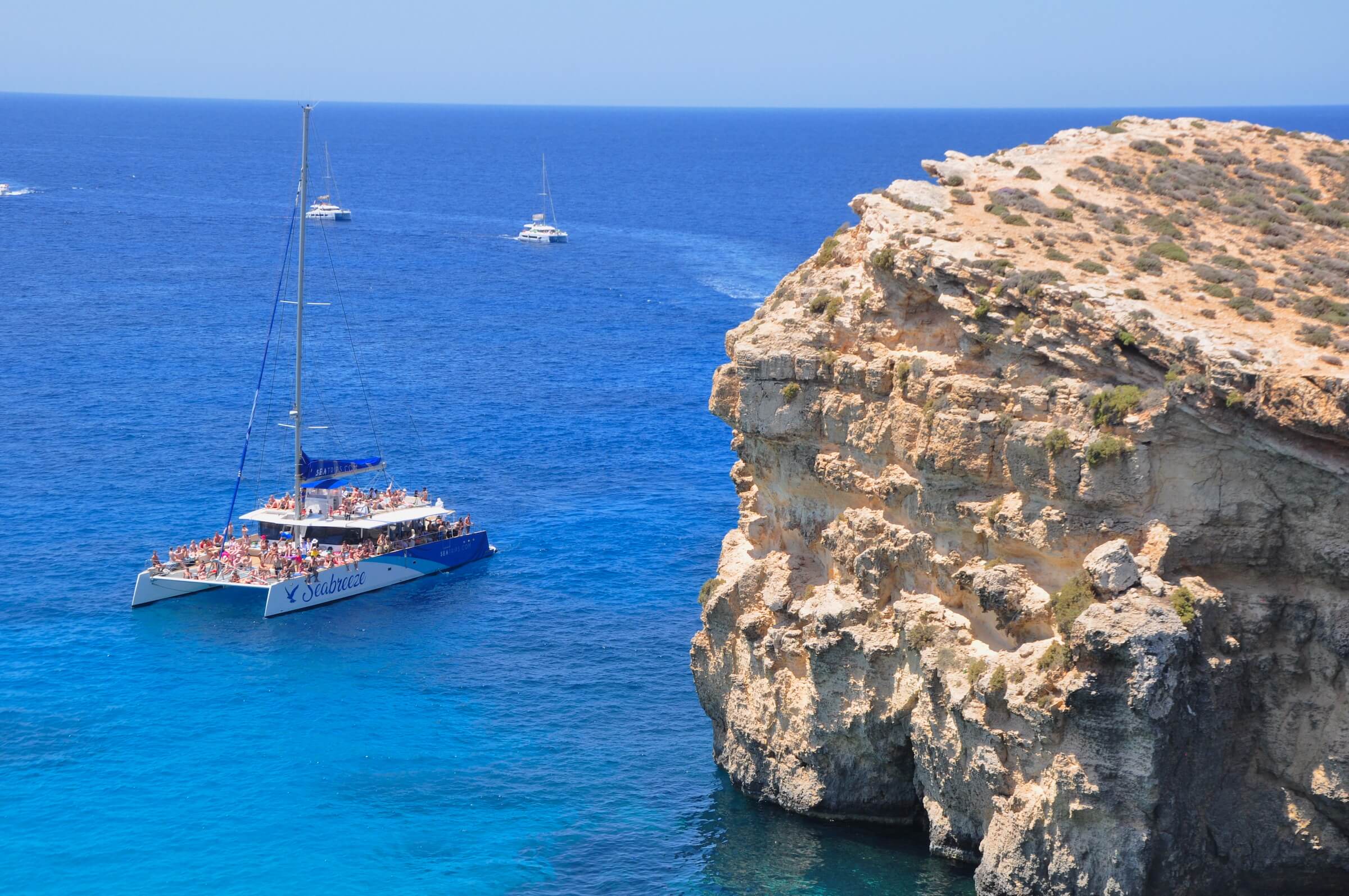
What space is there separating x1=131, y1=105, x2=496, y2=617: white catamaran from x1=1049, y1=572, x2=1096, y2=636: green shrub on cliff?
3684 cm

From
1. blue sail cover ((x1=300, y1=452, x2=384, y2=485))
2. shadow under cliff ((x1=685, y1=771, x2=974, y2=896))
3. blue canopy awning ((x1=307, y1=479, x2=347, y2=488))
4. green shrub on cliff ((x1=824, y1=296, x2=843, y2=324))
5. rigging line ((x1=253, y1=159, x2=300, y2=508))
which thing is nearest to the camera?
shadow under cliff ((x1=685, y1=771, x2=974, y2=896))

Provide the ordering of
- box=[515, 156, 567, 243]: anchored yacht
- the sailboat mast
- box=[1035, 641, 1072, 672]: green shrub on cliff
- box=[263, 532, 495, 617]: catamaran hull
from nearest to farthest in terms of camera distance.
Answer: box=[1035, 641, 1072, 672]: green shrub on cliff → box=[263, 532, 495, 617]: catamaran hull → the sailboat mast → box=[515, 156, 567, 243]: anchored yacht

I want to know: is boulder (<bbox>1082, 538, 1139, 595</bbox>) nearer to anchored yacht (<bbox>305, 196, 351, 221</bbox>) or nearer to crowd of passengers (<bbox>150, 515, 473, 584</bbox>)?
crowd of passengers (<bbox>150, 515, 473, 584</bbox>)

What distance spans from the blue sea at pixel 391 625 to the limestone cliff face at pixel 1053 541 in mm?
3603

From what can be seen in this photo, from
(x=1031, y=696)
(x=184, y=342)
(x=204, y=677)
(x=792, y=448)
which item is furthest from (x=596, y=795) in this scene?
(x=184, y=342)

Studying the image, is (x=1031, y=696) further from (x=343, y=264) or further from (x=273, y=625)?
(x=343, y=264)

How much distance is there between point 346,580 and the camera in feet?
205

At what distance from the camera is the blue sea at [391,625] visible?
3841cm

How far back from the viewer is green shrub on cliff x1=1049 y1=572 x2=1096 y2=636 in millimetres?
31062

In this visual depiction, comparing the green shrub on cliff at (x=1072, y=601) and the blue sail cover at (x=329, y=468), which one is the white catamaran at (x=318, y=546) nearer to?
the blue sail cover at (x=329, y=468)

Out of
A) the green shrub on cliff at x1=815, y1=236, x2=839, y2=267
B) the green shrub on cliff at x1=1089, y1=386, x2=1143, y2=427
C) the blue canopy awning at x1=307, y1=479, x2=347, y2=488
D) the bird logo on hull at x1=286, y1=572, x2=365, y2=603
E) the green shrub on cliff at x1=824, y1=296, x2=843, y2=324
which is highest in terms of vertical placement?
the green shrub on cliff at x1=815, y1=236, x2=839, y2=267

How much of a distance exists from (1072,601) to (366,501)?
141 ft

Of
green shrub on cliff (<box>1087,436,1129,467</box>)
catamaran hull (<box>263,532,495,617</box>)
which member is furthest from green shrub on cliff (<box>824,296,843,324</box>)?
catamaran hull (<box>263,532,495,617</box>)

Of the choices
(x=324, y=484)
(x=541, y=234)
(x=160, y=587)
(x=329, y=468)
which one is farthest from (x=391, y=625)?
(x=541, y=234)
